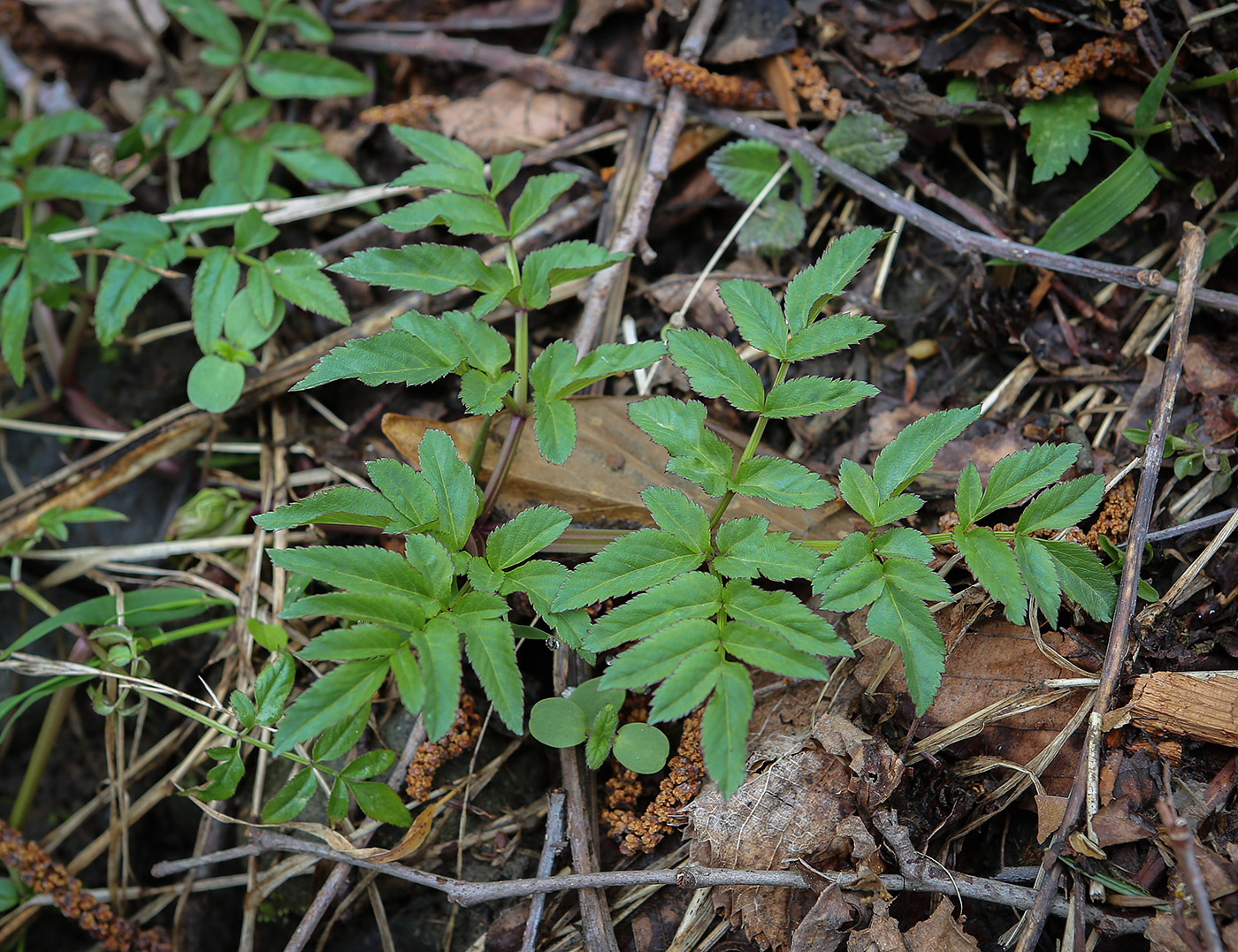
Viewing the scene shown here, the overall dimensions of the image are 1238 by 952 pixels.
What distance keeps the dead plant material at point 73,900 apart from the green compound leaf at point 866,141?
3100 mm

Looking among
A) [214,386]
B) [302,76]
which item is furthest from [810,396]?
→ [302,76]

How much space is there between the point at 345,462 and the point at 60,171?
54.2 inches

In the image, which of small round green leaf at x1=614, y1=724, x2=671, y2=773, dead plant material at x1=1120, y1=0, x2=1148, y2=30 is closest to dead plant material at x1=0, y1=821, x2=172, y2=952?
small round green leaf at x1=614, y1=724, x2=671, y2=773

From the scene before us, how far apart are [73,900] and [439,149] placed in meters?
2.32

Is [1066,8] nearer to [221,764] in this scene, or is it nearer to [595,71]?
[595,71]

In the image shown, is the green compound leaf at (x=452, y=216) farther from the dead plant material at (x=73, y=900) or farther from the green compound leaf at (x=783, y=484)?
the dead plant material at (x=73, y=900)

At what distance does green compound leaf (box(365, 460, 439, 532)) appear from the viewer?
189 cm

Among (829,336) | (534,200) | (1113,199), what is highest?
(1113,199)

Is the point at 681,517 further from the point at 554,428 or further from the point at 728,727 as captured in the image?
the point at 728,727

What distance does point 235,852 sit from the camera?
222cm

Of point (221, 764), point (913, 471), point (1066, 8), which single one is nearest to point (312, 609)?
point (221, 764)

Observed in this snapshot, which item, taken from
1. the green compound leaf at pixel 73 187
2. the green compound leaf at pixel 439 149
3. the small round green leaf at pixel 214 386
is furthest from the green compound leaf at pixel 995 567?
the green compound leaf at pixel 73 187

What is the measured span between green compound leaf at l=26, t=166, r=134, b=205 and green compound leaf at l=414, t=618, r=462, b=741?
204 cm

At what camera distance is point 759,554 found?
1.83 m
